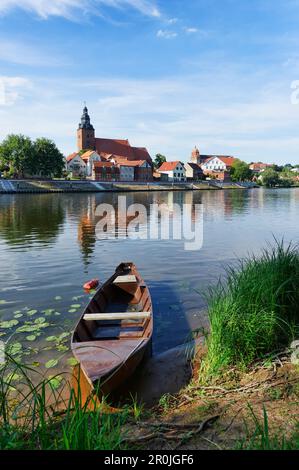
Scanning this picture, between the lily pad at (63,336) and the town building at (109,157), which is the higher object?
the town building at (109,157)

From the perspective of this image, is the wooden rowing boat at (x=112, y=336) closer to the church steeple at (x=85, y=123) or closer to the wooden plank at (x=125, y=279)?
the wooden plank at (x=125, y=279)

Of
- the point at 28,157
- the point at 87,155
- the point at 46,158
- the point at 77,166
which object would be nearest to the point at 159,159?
the point at 87,155

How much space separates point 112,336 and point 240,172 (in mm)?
141049

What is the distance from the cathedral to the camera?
128 metres

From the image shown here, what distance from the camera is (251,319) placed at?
5965mm

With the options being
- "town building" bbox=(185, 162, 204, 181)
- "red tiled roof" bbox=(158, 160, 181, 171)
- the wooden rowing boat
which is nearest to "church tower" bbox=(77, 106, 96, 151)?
"red tiled roof" bbox=(158, 160, 181, 171)

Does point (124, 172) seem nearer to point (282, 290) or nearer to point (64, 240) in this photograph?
point (64, 240)

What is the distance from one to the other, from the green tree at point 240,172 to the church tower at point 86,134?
192ft

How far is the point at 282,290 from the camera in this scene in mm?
6594

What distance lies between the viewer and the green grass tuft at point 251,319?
577 centimetres

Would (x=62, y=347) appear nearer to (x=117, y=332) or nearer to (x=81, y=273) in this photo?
(x=117, y=332)

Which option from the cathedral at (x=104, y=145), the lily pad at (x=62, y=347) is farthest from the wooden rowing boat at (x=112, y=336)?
the cathedral at (x=104, y=145)

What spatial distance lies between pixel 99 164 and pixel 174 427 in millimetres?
106071
